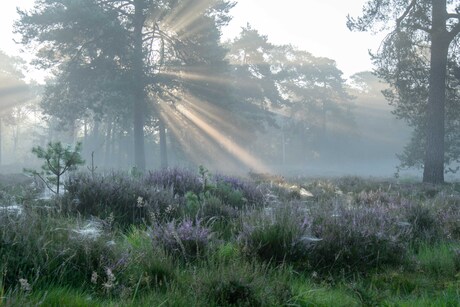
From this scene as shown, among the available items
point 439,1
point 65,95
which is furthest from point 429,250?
point 65,95

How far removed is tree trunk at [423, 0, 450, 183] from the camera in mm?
16578

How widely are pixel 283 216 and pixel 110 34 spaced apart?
23864 millimetres

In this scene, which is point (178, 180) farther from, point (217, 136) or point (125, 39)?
point (217, 136)

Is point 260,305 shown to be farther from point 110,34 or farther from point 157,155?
point 157,155

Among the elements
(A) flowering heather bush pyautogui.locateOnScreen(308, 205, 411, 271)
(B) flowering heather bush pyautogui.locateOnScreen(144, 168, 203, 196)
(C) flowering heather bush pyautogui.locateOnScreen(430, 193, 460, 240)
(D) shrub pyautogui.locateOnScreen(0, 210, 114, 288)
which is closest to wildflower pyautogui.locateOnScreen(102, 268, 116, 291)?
(D) shrub pyautogui.locateOnScreen(0, 210, 114, 288)

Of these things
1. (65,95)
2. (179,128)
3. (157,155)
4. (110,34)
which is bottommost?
(157,155)

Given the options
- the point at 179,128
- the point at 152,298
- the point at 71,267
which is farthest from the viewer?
the point at 179,128

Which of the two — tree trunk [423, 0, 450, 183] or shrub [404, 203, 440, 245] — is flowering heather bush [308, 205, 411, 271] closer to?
shrub [404, 203, 440, 245]

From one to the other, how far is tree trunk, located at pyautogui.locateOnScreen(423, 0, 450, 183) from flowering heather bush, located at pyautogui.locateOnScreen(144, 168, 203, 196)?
39.0 ft

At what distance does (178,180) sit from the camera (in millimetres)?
7797

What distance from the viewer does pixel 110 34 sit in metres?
25.7

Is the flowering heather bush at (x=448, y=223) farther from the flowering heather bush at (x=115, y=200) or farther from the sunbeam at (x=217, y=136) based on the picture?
the sunbeam at (x=217, y=136)

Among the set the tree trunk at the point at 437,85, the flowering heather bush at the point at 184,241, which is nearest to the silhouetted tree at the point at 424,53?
the tree trunk at the point at 437,85

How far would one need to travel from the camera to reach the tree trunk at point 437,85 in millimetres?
16578
